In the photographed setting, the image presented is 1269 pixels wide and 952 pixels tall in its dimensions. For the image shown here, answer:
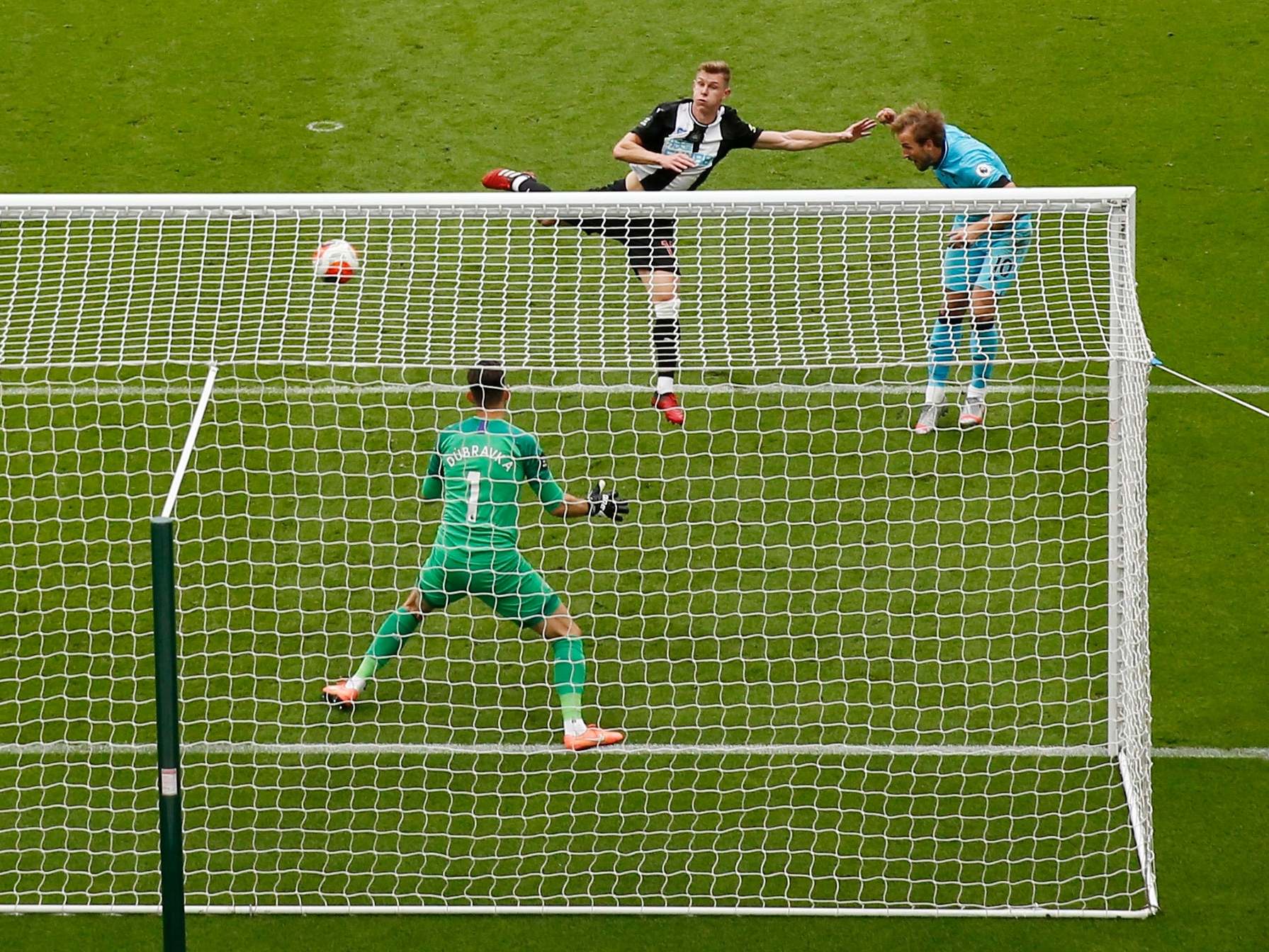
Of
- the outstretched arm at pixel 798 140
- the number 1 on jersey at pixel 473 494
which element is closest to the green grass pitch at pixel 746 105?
the outstretched arm at pixel 798 140

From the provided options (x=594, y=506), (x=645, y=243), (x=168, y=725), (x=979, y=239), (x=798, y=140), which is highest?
(x=979, y=239)

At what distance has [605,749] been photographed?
7.31 metres

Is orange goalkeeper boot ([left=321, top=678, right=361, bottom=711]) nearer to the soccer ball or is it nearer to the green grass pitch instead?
the green grass pitch

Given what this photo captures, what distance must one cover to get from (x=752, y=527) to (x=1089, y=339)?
2.15 metres

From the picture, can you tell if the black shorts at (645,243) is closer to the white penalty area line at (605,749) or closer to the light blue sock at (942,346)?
the light blue sock at (942,346)

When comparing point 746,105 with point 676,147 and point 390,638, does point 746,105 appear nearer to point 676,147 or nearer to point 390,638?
point 676,147

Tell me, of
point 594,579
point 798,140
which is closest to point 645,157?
point 798,140

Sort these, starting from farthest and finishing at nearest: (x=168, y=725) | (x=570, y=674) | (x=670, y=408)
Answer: (x=670, y=408) → (x=570, y=674) → (x=168, y=725)

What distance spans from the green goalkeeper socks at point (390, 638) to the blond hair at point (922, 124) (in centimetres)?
352

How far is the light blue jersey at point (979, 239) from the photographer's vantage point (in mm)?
8078

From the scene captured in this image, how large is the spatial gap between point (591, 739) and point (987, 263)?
9.94 feet

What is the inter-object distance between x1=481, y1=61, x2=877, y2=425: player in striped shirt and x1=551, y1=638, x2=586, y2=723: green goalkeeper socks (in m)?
2.08

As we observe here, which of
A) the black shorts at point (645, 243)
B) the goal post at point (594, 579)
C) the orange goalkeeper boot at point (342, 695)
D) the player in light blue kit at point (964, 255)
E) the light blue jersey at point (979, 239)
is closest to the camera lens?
the goal post at point (594, 579)

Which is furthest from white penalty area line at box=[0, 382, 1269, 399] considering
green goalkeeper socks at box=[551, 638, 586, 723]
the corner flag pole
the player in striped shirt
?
the corner flag pole
